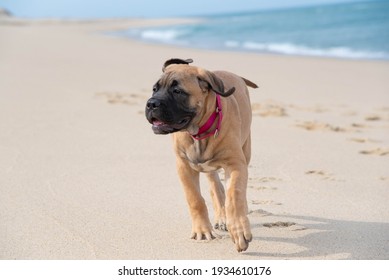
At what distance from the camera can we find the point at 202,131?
13.9 feet

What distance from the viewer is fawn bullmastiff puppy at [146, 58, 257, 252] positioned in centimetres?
399

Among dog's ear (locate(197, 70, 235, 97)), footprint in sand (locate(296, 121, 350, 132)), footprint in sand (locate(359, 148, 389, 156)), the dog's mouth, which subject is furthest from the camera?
footprint in sand (locate(296, 121, 350, 132))

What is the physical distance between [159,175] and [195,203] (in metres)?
1.50

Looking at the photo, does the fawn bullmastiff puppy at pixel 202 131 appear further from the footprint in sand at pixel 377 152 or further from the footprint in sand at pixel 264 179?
the footprint in sand at pixel 377 152

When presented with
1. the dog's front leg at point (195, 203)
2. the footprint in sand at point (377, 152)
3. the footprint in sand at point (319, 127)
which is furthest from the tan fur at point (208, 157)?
the footprint in sand at point (319, 127)

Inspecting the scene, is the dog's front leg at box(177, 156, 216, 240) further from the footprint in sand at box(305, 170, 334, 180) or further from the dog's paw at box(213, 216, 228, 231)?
the footprint in sand at box(305, 170, 334, 180)

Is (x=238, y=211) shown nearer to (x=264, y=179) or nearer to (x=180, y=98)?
(x=180, y=98)

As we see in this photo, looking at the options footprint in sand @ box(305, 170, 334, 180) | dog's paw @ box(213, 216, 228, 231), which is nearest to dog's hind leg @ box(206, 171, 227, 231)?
dog's paw @ box(213, 216, 228, 231)

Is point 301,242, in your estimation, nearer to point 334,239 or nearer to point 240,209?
point 334,239

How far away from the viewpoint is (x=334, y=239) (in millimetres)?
4316

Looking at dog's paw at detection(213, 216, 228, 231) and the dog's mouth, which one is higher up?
the dog's mouth

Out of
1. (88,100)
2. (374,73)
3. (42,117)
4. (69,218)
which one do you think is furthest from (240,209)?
(374,73)

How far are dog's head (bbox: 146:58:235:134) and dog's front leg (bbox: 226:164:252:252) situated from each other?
410 millimetres

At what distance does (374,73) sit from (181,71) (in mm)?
8713
